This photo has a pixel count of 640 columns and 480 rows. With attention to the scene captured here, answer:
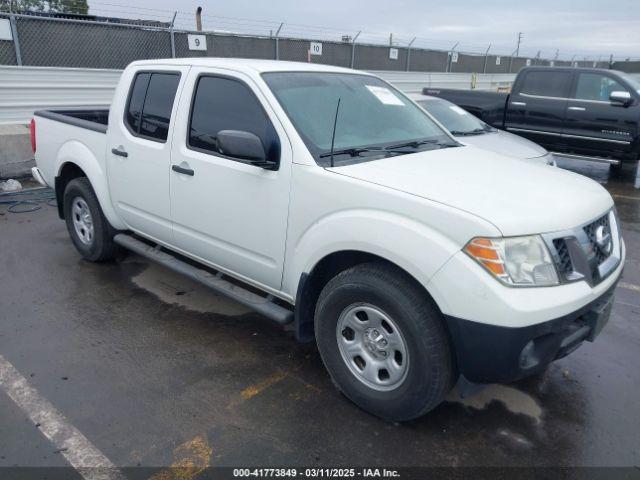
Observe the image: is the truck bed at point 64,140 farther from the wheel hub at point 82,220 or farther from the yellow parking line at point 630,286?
the yellow parking line at point 630,286

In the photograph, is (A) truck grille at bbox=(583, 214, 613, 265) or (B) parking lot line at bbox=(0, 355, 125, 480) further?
(A) truck grille at bbox=(583, 214, 613, 265)

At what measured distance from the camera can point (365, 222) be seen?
275 cm

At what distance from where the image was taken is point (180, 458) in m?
2.69

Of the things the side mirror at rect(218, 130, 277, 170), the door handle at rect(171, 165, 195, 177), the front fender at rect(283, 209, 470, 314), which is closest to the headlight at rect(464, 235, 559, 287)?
the front fender at rect(283, 209, 470, 314)

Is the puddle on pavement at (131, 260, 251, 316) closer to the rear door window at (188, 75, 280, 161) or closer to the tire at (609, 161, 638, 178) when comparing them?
the rear door window at (188, 75, 280, 161)

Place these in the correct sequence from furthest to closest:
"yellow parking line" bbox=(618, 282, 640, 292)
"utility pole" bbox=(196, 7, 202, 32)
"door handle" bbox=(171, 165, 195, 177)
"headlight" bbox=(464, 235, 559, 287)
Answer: "utility pole" bbox=(196, 7, 202, 32) → "yellow parking line" bbox=(618, 282, 640, 292) → "door handle" bbox=(171, 165, 195, 177) → "headlight" bbox=(464, 235, 559, 287)

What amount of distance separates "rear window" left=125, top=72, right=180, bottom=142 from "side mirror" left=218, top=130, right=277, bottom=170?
1089mm

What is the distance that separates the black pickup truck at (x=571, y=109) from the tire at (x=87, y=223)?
751 cm

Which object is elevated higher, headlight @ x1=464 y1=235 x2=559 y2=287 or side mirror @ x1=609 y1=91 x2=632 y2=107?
side mirror @ x1=609 y1=91 x2=632 y2=107

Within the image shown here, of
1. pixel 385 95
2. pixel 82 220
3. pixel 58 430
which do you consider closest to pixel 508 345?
pixel 385 95

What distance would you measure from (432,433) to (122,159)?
10.6ft

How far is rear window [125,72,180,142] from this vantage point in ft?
13.2

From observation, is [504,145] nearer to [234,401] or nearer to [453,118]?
[453,118]

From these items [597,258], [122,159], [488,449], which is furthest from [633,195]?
[122,159]
